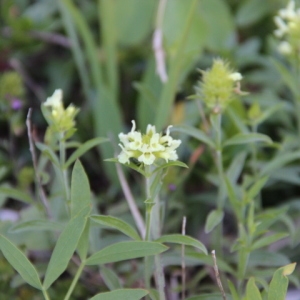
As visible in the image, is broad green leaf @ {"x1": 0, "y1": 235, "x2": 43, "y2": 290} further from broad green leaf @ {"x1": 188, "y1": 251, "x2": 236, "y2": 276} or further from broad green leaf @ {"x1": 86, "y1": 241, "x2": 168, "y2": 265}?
broad green leaf @ {"x1": 188, "y1": 251, "x2": 236, "y2": 276}

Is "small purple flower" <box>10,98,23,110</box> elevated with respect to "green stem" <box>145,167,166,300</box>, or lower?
elevated

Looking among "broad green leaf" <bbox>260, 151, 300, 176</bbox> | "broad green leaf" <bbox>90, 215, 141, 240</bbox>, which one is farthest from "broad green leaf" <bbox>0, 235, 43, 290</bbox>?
"broad green leaf" <bbox>260, 151, 300, 176</bbox>

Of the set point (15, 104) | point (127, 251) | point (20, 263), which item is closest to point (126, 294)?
point (127, 251)

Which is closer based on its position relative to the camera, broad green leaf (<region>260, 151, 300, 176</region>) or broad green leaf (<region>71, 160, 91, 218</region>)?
broad green leaf (<region>71, 160, 91, 218</region>)

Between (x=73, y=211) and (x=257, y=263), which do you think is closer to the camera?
(x=73, y=211)

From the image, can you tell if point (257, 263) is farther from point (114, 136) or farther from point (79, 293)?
point (114, 136)

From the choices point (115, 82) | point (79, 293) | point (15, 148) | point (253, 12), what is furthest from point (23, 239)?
point (253, 12)
